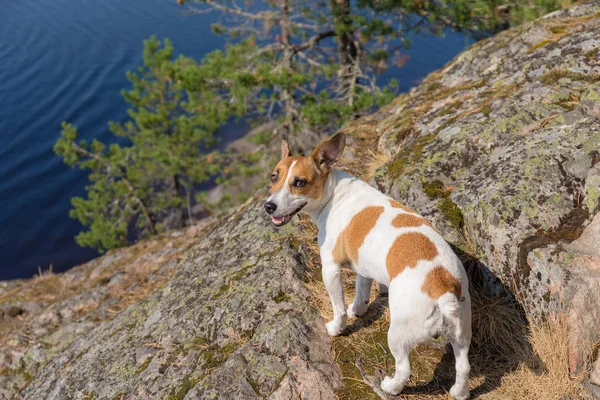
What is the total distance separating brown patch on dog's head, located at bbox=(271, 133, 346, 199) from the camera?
15.2 ft

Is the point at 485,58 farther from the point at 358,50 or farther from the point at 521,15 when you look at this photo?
the point at 358,50

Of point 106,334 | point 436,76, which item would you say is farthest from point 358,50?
point 106,334

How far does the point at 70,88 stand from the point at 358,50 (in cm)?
2682

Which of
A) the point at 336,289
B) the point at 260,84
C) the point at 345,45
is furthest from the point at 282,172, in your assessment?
the point at 345,45

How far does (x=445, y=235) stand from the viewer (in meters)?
4.97

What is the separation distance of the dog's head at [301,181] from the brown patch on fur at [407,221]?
3.34ft

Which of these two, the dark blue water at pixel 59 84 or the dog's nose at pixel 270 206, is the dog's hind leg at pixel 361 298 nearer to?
the dog's nose at pixel 270 206

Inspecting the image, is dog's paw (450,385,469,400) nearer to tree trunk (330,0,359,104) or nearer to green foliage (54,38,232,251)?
tree trunk (330,0,359,104)

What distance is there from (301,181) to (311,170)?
0.19 meters

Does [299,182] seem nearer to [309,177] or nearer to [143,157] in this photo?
[309,177]

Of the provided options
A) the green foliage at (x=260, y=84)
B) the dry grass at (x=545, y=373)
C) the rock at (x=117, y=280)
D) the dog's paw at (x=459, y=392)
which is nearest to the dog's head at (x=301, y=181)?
the green foliage at (x=260, y=84)

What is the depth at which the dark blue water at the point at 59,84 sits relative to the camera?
26.3 meters

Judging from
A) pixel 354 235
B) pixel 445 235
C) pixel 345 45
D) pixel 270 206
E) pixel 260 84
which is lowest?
pixel 445 235

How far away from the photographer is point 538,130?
516cm
